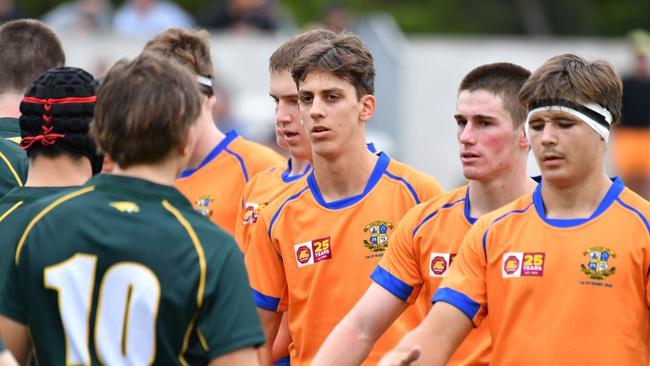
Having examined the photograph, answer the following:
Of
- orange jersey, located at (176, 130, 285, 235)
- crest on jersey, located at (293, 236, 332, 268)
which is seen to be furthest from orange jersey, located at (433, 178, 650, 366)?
orange jersey, located at (176, 130, 285, 235)

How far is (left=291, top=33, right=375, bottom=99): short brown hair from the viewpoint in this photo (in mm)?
6617

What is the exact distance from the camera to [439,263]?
242 inches

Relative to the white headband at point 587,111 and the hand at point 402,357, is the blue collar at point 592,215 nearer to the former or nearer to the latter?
the white headband at point 587,111

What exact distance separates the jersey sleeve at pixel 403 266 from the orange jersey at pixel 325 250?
41cm

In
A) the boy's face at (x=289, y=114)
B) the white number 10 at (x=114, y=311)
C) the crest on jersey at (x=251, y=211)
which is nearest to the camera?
the white number 10 at (x=114, y=311)

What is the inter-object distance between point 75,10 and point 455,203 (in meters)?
14.4

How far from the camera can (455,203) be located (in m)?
6.32

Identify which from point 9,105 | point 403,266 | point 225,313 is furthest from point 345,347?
point 9,105

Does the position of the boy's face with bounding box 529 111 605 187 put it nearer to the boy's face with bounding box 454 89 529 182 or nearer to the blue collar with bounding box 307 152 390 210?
the boy's face with bounding box 454 89 529 182

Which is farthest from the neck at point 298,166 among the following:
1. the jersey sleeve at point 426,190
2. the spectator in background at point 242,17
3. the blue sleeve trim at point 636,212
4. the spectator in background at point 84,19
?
the spectator in background at point 84,19

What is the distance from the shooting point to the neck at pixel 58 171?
5246 millimetres

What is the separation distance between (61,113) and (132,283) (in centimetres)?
116

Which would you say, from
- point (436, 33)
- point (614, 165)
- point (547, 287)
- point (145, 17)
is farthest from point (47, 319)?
point (436, 33)

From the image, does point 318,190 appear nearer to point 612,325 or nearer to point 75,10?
point 612,325
